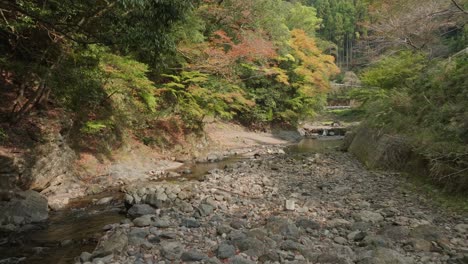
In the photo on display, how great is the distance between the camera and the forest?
7.33 meters

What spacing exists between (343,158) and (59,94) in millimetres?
10223

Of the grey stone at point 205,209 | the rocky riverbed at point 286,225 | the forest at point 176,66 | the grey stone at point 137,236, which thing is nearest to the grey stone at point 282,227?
the rocky riverbed at point 286,225

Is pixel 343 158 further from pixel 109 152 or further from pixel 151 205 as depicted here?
pixel 109 152

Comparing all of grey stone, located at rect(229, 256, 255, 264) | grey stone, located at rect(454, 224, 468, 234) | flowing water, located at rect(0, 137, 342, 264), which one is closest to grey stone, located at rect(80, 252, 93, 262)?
flowing water, located at rect(0, 137, 342, 264)

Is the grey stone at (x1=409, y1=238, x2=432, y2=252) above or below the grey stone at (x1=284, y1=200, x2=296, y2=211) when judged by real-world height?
above

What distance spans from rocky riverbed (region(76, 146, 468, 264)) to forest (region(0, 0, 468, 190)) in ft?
4.93

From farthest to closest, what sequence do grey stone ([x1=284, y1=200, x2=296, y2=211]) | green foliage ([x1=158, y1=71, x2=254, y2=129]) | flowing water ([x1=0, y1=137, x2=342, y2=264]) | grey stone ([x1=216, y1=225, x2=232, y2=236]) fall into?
green foliage ([x1=158, y1=71, x2=254, y2=129])
grey stone ([x1=284, y1=200, x2=296, y2=211])
grey stone ([x1=216, y1=225, x2=232, y2=236])
flowing water ([x1=0, y1=137, x2=342, y2=264])

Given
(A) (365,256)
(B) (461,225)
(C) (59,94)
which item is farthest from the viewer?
(C) (59,94)

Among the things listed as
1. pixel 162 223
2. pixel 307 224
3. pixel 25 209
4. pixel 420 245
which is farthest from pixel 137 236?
pixel 420 245

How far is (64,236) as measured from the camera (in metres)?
6.08

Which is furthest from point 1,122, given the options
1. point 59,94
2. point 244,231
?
point 244,231

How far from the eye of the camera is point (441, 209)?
20.2ft

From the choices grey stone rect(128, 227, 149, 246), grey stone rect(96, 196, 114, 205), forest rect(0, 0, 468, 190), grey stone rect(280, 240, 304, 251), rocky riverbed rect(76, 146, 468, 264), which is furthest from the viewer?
grey stone rect(96, 196, 114, 205)

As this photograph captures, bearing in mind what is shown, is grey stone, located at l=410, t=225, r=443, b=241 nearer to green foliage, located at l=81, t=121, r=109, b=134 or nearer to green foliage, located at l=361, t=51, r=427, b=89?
green foliage, located at l=361, t=51, r=427, b=89
